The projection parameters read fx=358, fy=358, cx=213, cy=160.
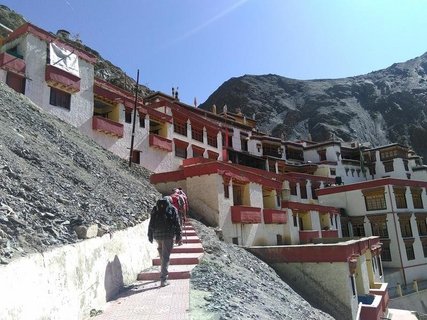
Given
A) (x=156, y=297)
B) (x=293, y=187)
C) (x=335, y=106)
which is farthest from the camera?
(x=335, y=106)

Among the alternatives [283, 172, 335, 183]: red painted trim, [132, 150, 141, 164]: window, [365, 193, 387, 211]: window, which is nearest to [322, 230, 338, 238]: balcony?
[365, 193, 387, 211]: window

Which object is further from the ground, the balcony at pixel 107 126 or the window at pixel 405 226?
the balcony at pixel 107 126

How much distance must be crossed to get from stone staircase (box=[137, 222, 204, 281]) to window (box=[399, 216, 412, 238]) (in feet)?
103

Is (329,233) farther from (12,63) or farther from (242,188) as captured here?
(12,63)

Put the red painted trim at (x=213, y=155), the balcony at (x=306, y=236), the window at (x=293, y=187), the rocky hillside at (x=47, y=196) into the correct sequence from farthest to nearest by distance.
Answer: the window at (x=293, y=187) < the red painted trim at (x=213, y=155) < the balcony at (x=306, y=236) < the rocky hillside at (x=47, y=196)

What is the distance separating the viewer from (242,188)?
2350 cm

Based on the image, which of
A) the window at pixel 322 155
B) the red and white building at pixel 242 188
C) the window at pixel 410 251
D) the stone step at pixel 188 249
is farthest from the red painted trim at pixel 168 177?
the window at pixel 322 155

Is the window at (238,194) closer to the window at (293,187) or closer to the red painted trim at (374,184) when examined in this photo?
the red painted trim at (374,184)

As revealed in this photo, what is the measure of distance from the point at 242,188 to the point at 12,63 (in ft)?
51.4

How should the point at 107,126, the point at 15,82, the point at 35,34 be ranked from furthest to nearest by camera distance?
the point at 107,126 → the point at 35,34 → the point at 15,82

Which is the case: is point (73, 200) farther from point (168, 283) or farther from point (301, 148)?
point (301, 148)

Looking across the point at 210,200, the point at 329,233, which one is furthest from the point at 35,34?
the point at 329,233

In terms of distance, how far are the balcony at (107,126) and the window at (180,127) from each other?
23.9 ft

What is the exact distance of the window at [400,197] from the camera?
38094mm
